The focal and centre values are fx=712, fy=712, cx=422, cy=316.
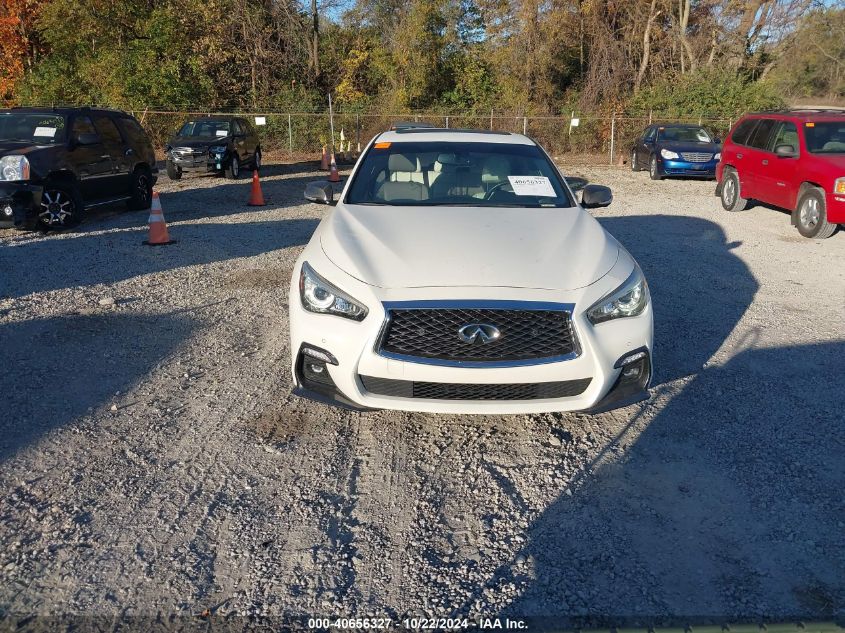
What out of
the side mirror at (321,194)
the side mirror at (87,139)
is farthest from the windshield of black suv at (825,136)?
the side mirror at (87,139)

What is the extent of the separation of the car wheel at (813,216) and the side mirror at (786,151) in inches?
26.4

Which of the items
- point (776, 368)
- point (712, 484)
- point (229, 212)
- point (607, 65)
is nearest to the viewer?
point (712, 484)

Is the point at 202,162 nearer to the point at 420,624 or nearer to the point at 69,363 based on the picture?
the point at 69,363

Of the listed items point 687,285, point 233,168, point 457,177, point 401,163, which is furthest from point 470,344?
point 233,168

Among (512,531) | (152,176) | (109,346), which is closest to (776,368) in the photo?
(512,531)

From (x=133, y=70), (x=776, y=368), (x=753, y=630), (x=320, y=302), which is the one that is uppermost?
(x=133, y=70)

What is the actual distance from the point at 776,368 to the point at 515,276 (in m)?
2.77

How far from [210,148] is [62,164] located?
7.66m

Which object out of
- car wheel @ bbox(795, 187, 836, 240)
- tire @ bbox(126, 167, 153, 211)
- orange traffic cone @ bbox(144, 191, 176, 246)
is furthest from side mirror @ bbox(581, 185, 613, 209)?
tire @ bbox(126, 167, 153, 211)

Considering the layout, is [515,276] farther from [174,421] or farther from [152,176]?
[152,176]

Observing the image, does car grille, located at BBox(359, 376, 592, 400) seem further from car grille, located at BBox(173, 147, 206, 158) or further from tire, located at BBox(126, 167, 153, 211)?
car grille, located at BBox(173, 147, 206, 158)

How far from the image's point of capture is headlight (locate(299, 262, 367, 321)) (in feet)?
12.8

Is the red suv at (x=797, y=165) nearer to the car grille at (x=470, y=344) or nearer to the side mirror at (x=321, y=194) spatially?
the side mirror at (x=321, y=194)

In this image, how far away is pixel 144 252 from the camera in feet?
30.8
